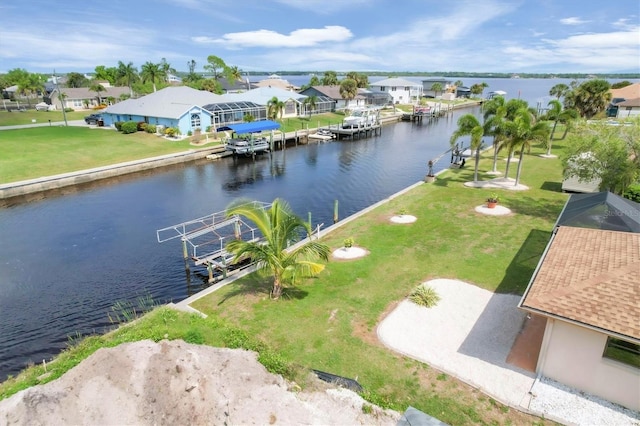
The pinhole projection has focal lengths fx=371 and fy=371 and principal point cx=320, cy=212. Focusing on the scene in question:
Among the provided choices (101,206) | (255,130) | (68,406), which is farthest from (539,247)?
(255,130)

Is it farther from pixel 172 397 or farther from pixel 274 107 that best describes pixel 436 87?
pixel 172 397

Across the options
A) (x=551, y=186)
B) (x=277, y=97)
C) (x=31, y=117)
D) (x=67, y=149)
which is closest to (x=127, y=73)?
(x=31, y=117)

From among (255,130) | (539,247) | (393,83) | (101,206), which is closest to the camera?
(539,247)

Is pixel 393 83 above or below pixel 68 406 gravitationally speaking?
above

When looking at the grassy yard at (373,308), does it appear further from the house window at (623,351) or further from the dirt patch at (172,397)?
the house window at (623,351)

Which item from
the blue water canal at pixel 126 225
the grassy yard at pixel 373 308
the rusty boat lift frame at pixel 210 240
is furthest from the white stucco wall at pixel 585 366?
the blue water canal at pixel 126 225

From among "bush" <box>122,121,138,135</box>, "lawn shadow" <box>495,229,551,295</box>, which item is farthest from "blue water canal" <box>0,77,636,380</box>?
"bush" <box>122,121,138,135</box>

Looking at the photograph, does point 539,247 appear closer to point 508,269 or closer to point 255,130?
point 508,269

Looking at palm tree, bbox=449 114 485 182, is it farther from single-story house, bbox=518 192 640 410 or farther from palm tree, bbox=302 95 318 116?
palm tree, bbox=302 95 318 116
